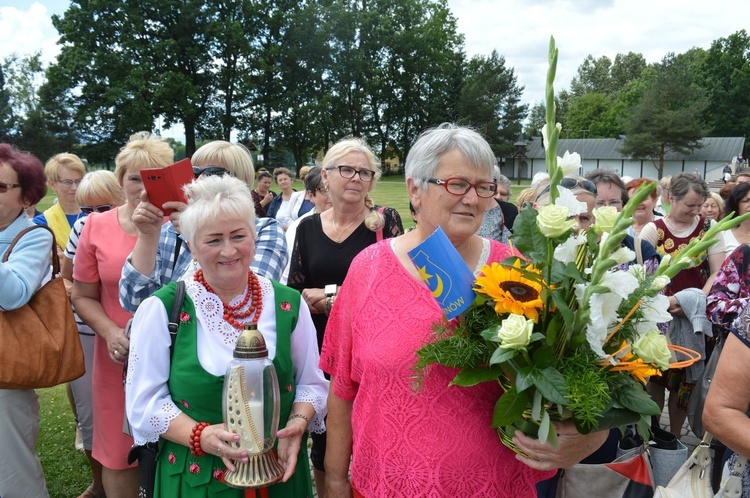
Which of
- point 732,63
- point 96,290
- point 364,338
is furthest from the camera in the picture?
point 732,63

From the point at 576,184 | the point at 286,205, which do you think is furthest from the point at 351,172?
the point at 286,205

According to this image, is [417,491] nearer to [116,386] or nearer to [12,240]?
[116,386]

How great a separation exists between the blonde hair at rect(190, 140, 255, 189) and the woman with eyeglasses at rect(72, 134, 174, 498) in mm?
212

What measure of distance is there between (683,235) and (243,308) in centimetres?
436

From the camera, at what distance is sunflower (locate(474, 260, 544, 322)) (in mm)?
1476

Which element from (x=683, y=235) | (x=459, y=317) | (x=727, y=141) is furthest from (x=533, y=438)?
(x=727, y=141)

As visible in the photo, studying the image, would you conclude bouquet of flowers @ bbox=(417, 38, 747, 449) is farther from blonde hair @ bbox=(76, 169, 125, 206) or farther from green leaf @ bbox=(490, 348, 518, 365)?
blonde hair @ bbox=(76, 169, 125, 206)

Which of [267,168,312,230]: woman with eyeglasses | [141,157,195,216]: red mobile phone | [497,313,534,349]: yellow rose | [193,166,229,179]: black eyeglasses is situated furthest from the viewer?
[267,168,312,230]: woman with eyeglasses

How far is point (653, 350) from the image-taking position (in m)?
1.46

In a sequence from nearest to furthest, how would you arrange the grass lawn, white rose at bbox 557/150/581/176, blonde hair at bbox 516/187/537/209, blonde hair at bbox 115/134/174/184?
1. white rose at bbox 557/150/581/176
2. blonde hair at bbox 115/134/174/184
3. the grass lawn
4. blonde hair at bbox 516/187/537/209

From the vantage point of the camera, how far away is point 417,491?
178 centimetres

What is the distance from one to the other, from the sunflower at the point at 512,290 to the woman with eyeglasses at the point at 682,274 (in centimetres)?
260

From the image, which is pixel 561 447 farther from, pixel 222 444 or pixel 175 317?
pixel 175 317

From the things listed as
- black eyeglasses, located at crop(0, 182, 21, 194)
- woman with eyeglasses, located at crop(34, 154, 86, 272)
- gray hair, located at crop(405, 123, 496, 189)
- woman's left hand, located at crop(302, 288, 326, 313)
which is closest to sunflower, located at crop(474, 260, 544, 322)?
gray hair, located at crop(405, 123, 496, 189)
